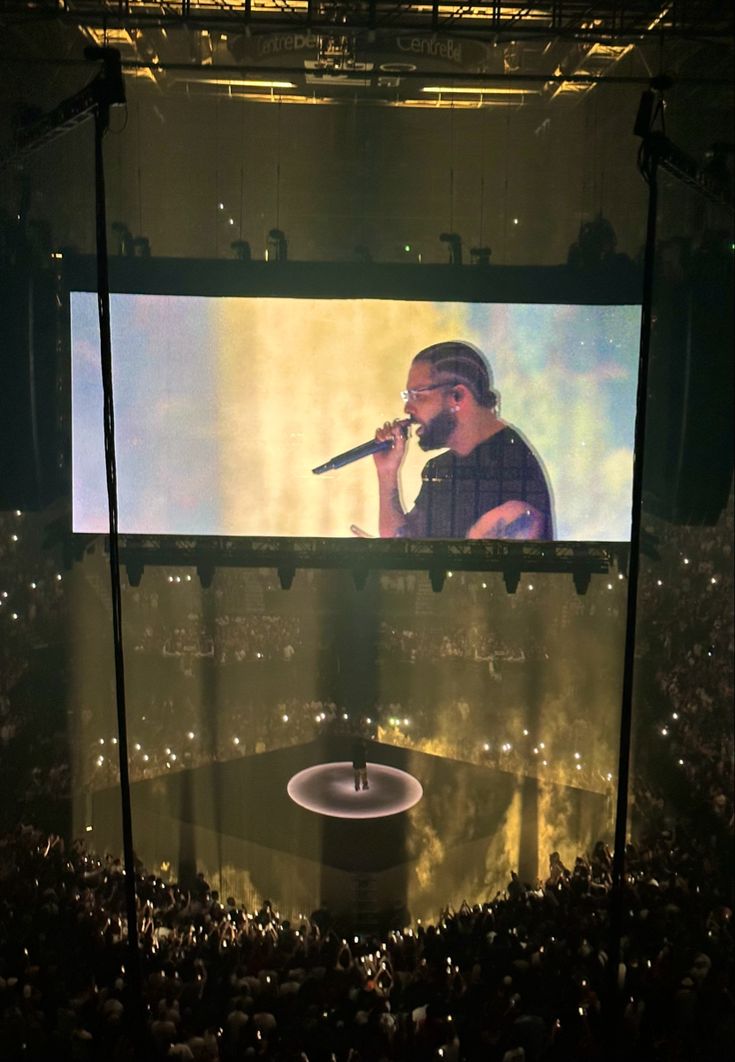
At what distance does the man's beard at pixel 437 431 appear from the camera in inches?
306

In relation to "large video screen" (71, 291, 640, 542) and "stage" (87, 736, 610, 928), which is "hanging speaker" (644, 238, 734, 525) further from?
"stage" (87, 736, 610, 928)

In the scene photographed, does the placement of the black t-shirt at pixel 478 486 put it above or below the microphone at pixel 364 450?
below

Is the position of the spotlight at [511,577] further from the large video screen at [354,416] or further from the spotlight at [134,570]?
the spotlight at [134,570]

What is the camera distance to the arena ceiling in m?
6.84

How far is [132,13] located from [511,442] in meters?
5.59

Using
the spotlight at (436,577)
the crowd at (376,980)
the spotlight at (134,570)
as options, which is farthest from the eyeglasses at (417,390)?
the crowd at (376,980)

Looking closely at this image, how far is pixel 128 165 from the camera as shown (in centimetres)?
897

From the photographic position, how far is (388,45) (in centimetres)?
790

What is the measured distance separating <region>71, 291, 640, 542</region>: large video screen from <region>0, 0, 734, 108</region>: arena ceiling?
88.4 inches

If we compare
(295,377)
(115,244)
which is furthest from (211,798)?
(115,244)

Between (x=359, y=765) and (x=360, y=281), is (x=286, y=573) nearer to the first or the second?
(x=359, y=765)

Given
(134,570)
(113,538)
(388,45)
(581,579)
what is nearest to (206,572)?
(134,570)

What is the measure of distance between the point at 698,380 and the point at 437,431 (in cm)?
245

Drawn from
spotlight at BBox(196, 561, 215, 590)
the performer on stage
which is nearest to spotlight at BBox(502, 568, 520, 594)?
the performer on stage
